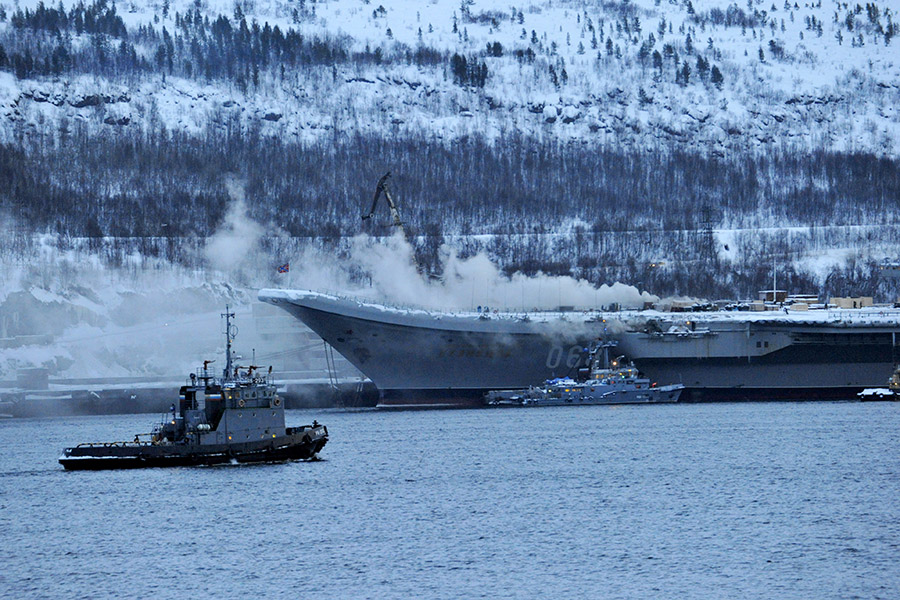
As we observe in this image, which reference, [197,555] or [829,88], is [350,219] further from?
[197,555]

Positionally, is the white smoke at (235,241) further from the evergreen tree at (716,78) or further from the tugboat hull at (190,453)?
the evergreen tree at (716,78)

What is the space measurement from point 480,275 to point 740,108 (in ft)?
318

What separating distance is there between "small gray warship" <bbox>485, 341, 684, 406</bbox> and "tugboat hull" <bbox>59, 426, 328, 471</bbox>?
30.7 m

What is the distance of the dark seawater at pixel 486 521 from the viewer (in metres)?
35.2

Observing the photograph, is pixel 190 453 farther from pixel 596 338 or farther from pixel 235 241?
pixel 235 241

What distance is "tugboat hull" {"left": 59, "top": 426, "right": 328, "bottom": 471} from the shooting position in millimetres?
52625

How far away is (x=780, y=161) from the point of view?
568 feet

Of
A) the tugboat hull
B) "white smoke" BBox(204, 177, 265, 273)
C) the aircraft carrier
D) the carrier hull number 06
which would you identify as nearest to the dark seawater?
the tugboat hull

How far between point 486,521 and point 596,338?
4189 cm

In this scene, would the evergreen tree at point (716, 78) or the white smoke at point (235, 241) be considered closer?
the white smoke at point (235, 241)

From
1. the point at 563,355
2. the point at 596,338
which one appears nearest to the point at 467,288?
the point at 563,355

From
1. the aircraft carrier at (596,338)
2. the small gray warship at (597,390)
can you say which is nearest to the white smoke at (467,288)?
the aircraft carrier at (596,338)

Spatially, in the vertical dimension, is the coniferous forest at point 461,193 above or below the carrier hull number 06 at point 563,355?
above

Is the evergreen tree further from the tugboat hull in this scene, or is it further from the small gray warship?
the tugboat hull
